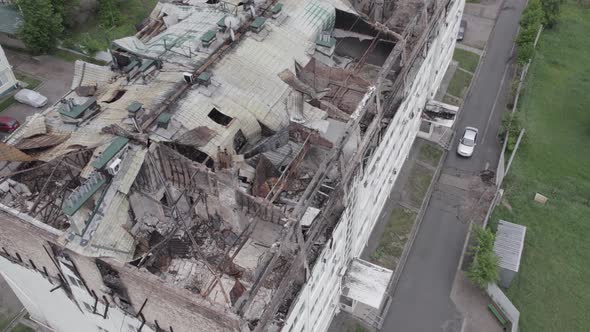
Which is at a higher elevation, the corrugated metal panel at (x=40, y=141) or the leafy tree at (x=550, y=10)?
the leafy tree at (x=550, y=10)

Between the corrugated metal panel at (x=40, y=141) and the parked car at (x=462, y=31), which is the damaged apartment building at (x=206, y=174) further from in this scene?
the parked car at (x=462, y=31)

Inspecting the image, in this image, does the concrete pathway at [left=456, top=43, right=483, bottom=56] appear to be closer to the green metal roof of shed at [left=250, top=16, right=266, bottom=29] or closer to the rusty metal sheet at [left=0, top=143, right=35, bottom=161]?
the green metal roof of shed at [left=250, top=16, right=266, bottom=29]

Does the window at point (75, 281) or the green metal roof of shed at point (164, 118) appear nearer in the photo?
the green metal roof of shed at point (164, 118)

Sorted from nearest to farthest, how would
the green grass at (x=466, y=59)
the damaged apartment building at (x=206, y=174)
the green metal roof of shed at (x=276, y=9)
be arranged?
the damaged apartment building at (x=206, y=174), the green metal roof of shed at (x=276, y=9), the green grass at (x=466, y=59)

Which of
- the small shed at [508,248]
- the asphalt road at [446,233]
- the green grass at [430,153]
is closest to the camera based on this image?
the asphalt road at [446,233]

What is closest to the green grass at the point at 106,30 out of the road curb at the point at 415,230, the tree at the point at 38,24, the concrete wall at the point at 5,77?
the tree at the point at 38,24

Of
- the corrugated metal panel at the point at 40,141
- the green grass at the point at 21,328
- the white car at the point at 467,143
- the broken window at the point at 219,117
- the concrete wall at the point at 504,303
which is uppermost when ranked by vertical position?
the white car at the point at 467,143

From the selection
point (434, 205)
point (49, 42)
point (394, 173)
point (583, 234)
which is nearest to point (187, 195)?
point (394, 173)
